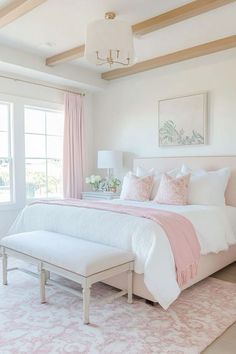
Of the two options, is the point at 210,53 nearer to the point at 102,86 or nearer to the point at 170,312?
the point at 102,86

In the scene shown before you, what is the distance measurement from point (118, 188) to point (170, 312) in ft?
9.58

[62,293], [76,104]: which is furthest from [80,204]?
[76,104]

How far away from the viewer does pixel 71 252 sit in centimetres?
247

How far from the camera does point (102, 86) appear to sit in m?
5.36

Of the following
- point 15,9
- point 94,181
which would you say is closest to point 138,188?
point 94,181

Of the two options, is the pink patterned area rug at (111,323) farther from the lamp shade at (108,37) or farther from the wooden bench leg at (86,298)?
the lamp shade at (108,37)

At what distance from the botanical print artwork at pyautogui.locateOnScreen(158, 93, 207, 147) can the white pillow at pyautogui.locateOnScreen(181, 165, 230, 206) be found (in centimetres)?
65

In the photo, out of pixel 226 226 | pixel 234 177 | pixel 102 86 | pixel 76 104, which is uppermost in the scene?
pixel 102 86

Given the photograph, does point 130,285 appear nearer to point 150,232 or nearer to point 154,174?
point 150,232

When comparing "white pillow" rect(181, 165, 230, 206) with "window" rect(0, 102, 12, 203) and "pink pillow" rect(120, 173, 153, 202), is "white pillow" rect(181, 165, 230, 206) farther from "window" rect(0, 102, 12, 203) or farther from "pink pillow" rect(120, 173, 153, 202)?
"window" rect(0, 102, 12, 203)

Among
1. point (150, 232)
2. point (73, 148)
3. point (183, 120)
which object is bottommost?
point (150, 232)

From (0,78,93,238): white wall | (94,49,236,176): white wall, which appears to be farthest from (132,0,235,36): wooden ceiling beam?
(0,78,93,238): white wall

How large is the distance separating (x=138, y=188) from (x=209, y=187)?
0.92 metres

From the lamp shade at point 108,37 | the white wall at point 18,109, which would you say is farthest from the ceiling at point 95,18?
the white wall at point 18,109
